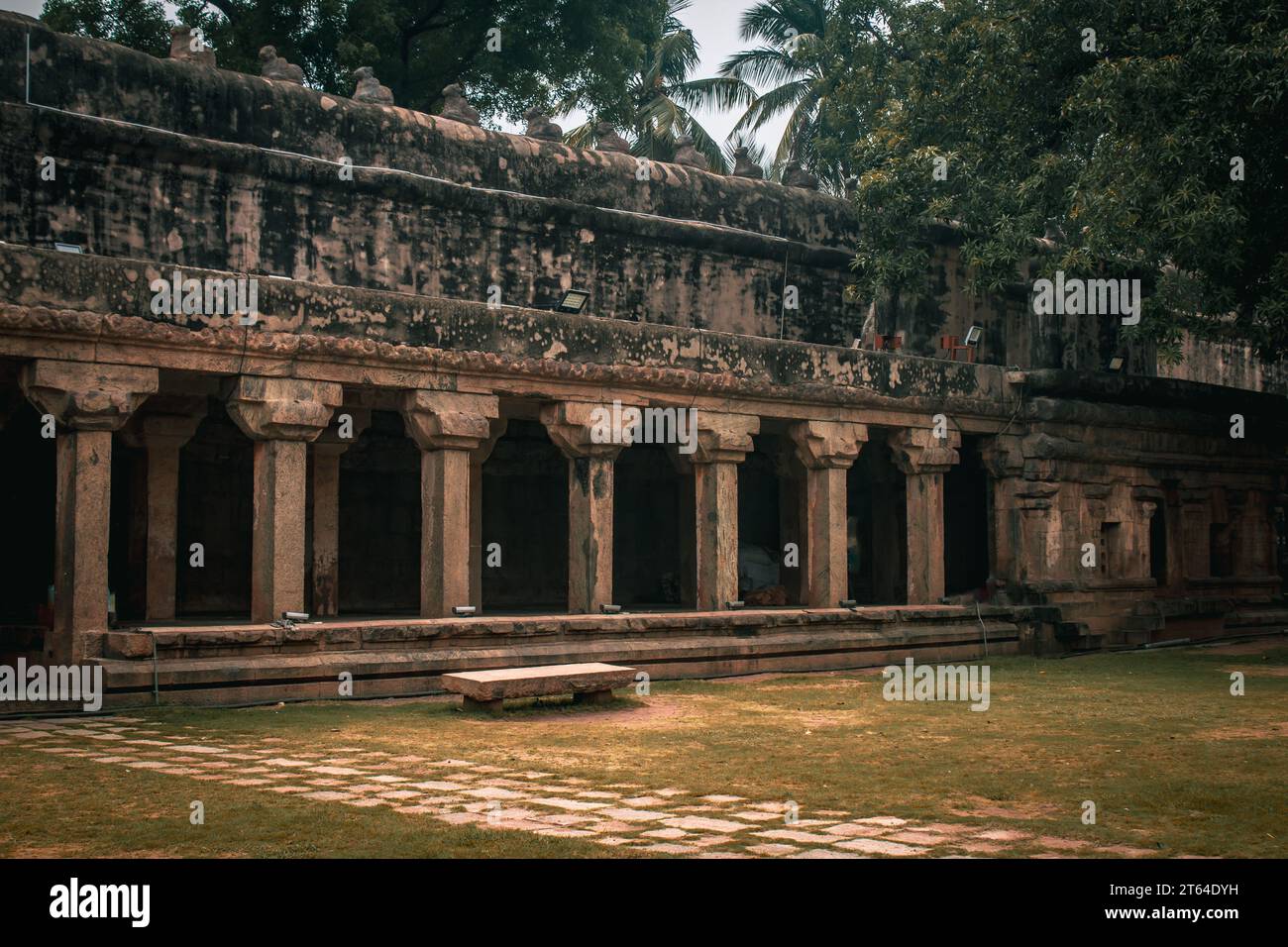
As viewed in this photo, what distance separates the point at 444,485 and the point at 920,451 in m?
6.79

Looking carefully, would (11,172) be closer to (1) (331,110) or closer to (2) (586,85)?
(1) (331,110)

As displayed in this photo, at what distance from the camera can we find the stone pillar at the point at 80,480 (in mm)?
11609

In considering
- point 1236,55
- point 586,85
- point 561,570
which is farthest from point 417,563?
point 586,85

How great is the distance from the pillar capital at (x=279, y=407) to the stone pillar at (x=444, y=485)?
3.43 ft

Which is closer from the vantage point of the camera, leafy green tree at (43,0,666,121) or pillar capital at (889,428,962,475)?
pillar capital at (889,428,962,475)

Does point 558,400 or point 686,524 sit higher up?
point 558,400

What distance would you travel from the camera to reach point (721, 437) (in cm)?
1561

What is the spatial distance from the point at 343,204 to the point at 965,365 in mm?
8320

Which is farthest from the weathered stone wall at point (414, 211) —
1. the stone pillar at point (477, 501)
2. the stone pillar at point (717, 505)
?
the stone pillar at point (717, 505)

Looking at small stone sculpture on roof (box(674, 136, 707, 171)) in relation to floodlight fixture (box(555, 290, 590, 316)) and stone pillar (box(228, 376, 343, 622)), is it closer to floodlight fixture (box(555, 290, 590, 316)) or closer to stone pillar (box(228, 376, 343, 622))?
floodlight fixture (box(555, 290, 590, 316))

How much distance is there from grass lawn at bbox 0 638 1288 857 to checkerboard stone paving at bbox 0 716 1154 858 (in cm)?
12

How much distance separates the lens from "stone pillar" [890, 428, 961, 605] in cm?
1758

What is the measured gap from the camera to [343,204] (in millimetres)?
16750

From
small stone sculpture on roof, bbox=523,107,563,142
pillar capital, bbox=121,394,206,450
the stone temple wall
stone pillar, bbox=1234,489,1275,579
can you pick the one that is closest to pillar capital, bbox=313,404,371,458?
pillar capital, bbox=121,394,206,450
